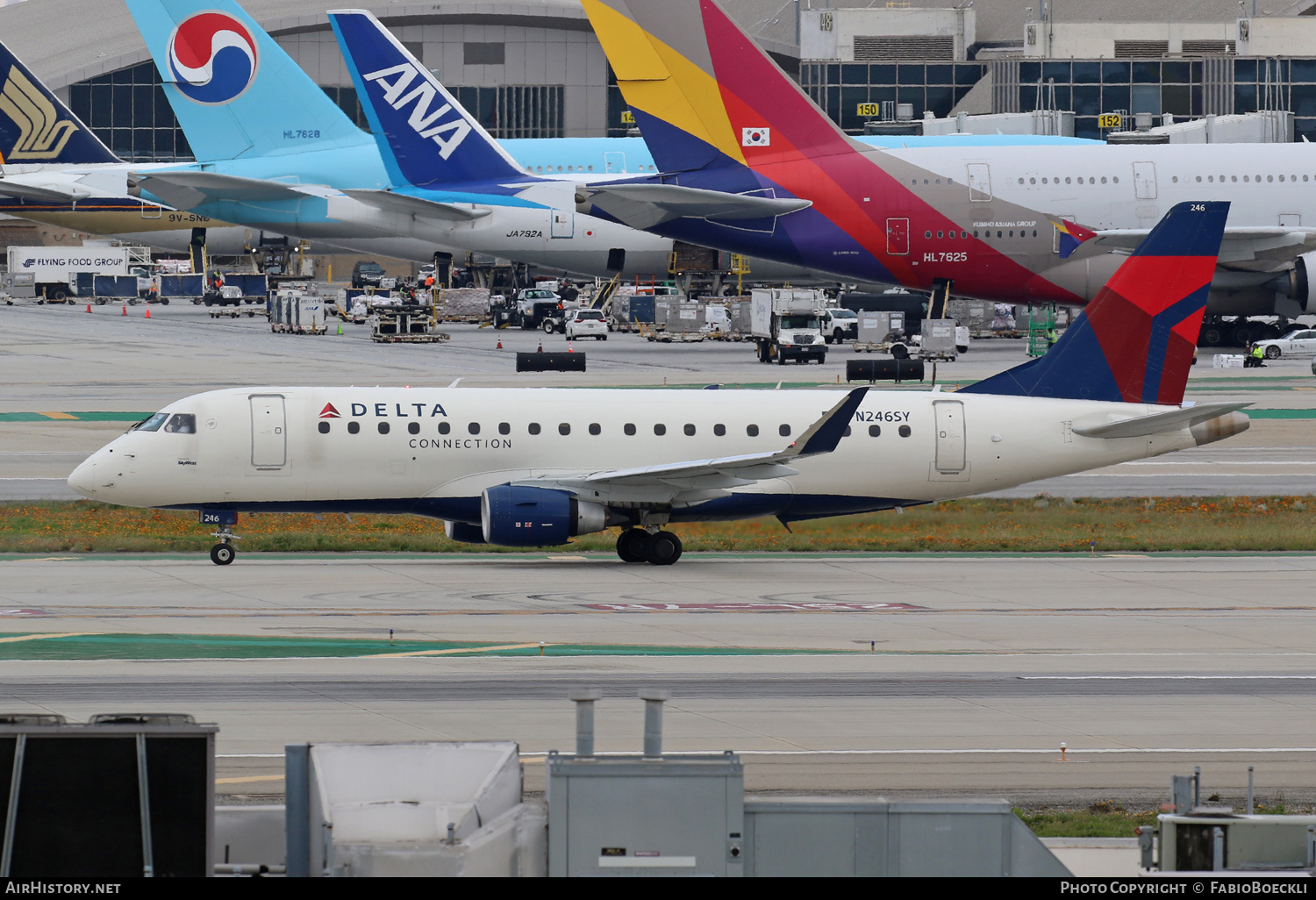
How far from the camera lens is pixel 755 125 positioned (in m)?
65.9

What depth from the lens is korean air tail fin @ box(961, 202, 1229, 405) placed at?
112 feet

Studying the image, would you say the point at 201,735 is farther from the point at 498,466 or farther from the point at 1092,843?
Result: the point at 498,466

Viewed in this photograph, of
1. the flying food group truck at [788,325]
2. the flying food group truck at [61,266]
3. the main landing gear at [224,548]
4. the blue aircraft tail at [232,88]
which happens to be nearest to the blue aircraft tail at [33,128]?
the flying food group truck at [61,266]

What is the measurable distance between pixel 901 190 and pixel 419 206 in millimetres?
24394

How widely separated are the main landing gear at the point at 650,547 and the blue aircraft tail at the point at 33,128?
93.9 metres

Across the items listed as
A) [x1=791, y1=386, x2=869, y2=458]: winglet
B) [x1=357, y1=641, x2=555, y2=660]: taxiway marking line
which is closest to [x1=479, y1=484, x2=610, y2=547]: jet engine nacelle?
[x1=791, y1=386, x2=869, y2=458]: winglet

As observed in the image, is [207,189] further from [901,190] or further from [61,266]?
[61,266]

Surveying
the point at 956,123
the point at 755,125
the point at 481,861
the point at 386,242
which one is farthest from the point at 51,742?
the point at 956,123

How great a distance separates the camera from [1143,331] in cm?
3431

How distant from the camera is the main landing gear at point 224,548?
103 feet

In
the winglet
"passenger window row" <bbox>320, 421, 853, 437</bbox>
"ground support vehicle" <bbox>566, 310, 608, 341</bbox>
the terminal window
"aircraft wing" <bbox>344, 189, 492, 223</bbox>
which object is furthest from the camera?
the terminal window

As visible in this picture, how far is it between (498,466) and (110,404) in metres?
30.5

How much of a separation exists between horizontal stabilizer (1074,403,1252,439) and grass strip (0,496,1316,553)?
2.94 m

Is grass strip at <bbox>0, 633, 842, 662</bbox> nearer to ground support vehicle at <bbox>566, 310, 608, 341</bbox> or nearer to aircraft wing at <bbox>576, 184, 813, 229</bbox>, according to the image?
aircraft wing at <bbox>576, 184, 813, 229</bbox>
